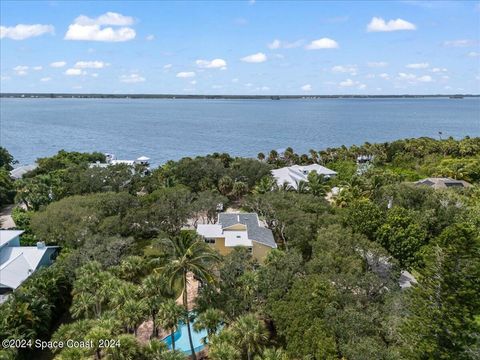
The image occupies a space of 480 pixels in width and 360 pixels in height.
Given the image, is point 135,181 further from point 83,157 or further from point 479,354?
point 479,354

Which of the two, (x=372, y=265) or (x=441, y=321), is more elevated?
(x=441, y=321)

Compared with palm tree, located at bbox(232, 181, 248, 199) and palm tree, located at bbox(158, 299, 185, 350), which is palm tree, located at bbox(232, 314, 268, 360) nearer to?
palm tree, located at bbox(158, 299, 185, 350)

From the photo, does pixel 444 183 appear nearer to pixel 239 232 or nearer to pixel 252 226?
pixel 252 226

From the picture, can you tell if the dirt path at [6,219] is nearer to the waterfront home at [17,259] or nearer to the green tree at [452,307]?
the waterfront home at [17,259]

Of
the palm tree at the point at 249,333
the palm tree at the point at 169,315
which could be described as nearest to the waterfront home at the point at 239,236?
the palm tree at the point at 169,315

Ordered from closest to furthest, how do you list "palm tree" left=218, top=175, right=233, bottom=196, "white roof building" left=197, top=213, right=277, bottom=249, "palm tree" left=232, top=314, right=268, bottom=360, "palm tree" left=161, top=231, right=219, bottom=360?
"palm tree" left=232, top=314, right=268, bottom=360, "palm tree" left=161, top=231, right=219, bottom=360, "white roof building" left=197, top=213, right=277, bottom=249, "palm tree" left=218, top=175, right=233, bottom=196

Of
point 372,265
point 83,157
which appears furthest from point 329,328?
point 83,157

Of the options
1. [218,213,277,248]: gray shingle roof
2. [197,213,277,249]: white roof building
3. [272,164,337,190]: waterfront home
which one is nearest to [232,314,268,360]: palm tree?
Answer: [197,213,277,249]: white roof building
